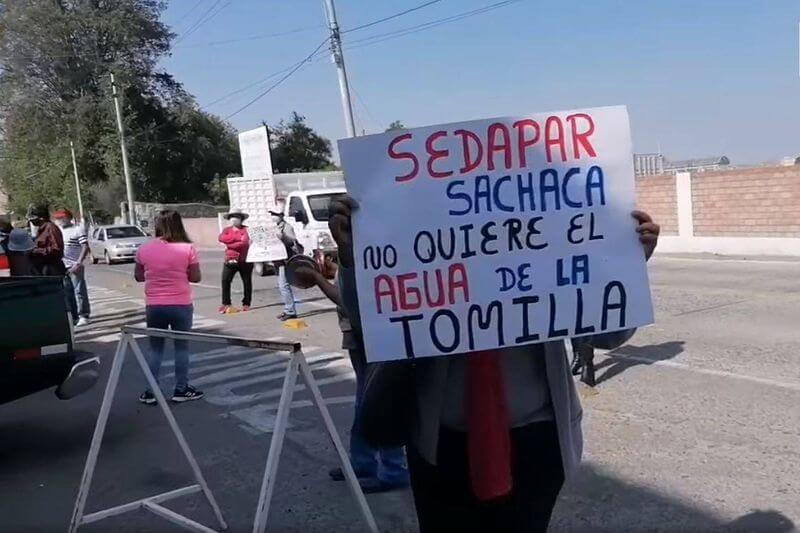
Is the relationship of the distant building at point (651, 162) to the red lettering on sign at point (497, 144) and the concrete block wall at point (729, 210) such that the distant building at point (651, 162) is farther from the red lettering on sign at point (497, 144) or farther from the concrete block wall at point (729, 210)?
the red lettering on sign at point (497, 144)

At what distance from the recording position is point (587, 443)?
557 cm

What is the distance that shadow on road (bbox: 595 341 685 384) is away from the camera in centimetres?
757

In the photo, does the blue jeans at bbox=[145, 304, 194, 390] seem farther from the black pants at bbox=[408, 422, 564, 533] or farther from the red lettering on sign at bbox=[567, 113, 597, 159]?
the red lettering on sign at bbox=[567, 113, 597, 159]

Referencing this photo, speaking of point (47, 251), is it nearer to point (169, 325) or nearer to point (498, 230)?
point (169, 325)

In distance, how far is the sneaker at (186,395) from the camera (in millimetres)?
7530

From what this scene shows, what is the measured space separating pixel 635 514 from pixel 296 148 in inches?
2336

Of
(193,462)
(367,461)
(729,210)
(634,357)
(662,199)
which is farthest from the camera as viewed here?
(662,199)

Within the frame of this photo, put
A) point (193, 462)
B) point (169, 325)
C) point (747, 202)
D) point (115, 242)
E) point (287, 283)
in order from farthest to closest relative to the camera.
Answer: point (115, 242) < point (747, 202) < point (287, 283) < point (169, 325) < point (193, 462)

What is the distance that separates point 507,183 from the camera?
2635mm

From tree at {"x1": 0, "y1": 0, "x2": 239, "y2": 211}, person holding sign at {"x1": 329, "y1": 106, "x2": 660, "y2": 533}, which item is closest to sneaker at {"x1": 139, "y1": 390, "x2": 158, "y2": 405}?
person holding sign at {"x1": 329, "y1": 106, "x2": 660, "y2": 533}

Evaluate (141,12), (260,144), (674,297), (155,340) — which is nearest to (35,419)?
(155,340)

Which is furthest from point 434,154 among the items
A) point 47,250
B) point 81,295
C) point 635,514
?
point 81,295

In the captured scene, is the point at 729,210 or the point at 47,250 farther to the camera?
the point at 729,210

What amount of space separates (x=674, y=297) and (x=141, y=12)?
1716 inches
